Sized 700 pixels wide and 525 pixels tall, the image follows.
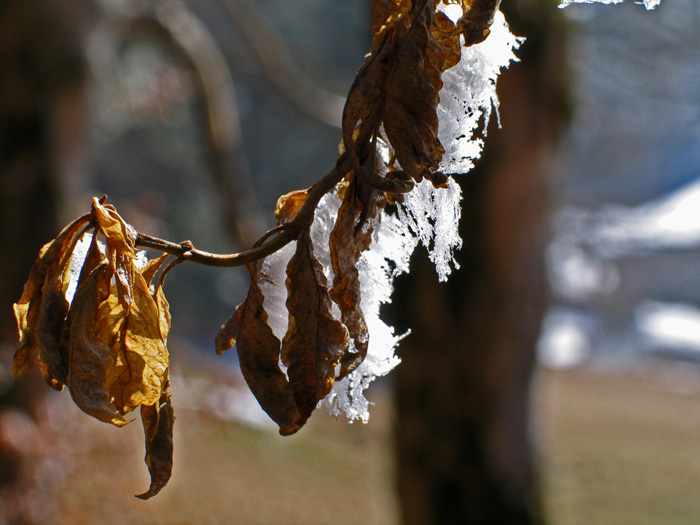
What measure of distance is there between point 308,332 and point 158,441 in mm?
128

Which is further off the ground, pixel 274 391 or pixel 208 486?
pixel 208 486

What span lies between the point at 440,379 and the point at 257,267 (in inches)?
103

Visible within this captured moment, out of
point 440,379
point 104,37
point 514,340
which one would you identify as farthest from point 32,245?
point 514,340

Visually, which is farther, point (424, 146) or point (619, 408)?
point (619, 408)

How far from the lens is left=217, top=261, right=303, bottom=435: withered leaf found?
50 centimetres

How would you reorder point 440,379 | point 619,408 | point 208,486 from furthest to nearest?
1. point 619,408
2. point 208,486
3. point 440,379

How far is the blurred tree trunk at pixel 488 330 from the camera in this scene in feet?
9.76

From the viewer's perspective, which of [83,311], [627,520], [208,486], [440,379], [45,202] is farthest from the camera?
[208,486]

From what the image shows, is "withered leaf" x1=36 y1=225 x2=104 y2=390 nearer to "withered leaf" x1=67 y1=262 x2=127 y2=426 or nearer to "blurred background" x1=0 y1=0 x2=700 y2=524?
"withered leaf" x1=67 y1=262 x2=127 y2=426

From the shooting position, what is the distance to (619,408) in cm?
777

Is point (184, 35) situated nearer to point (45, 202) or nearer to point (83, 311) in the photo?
point (45, 202)

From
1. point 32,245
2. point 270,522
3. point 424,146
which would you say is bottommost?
point 424,146

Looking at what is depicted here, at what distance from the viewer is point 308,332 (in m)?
0.49

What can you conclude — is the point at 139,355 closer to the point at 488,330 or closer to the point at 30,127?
the point at 488,330
